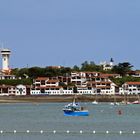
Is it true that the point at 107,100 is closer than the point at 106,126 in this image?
No

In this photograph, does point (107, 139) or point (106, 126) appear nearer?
point (107, 139)

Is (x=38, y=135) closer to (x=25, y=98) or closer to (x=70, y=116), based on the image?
(x=70, y=116)

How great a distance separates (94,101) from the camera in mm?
190125

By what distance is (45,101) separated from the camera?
19575cm

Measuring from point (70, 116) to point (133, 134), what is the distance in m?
37.0

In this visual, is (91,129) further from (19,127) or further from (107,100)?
(107,100)

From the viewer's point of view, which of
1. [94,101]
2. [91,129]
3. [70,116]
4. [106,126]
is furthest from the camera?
[94,101]

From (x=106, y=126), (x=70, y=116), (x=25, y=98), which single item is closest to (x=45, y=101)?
(x=25, y=98)

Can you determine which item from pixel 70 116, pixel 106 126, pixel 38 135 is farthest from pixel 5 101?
pixel 38 135

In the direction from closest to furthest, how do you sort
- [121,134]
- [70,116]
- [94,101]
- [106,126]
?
[121,134] < [106,126] < [70,116] < [94,101]

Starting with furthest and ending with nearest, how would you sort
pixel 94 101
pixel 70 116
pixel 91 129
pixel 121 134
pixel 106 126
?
pixel 94 101 < pixel 70 116 < pixel 106 126 < pixel 91 129 < pixel 121 134

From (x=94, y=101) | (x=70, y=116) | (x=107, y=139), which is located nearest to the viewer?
(x=107, y=139)

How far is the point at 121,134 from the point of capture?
70562mm

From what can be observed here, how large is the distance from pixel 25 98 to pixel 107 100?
20228mm
